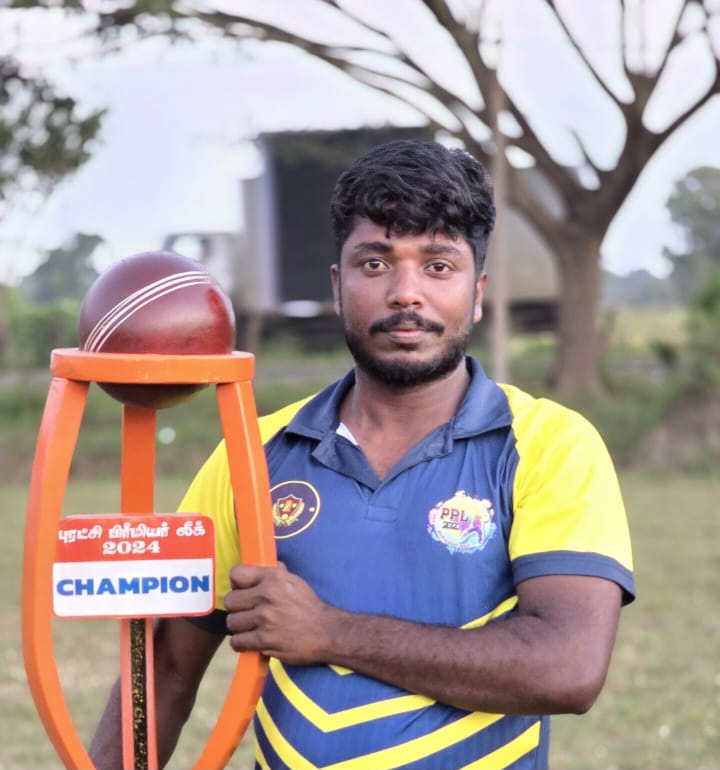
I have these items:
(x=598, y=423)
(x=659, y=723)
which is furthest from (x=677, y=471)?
(x=659, y=723)

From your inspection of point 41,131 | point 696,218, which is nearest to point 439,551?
point 41,131

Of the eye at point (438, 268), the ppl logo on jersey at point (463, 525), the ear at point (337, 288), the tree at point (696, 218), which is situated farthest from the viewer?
the tree at point (696, 218)

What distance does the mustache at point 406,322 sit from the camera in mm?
2035

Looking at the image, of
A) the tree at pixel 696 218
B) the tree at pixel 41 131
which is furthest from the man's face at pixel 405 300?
the tree at pixel 696 218

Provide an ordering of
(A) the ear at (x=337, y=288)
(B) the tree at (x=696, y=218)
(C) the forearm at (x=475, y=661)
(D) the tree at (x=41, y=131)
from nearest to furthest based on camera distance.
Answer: (C) the forearm at (x=475, y=661)
(A) the ear at (x=337, y=288)
(D) the tree at (x=41, y=131)
(B) the tree at (x=696, y=218)

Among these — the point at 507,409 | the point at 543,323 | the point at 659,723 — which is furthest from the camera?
the point at 543,323

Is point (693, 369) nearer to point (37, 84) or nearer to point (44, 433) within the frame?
point (37, 84)

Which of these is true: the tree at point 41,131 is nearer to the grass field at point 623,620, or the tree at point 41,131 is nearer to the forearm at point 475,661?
the grass field at point 623,620

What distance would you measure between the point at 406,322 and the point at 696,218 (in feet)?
78.4

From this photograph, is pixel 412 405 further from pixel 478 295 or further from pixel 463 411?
pixel 478 295

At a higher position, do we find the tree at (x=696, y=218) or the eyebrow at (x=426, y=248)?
the tree at (x=696, y=218)

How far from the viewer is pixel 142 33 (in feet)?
42.9

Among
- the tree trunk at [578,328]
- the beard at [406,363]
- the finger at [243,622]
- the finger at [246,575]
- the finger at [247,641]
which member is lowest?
the finger at [247,641]

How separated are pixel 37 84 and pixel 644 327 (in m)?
12.7
